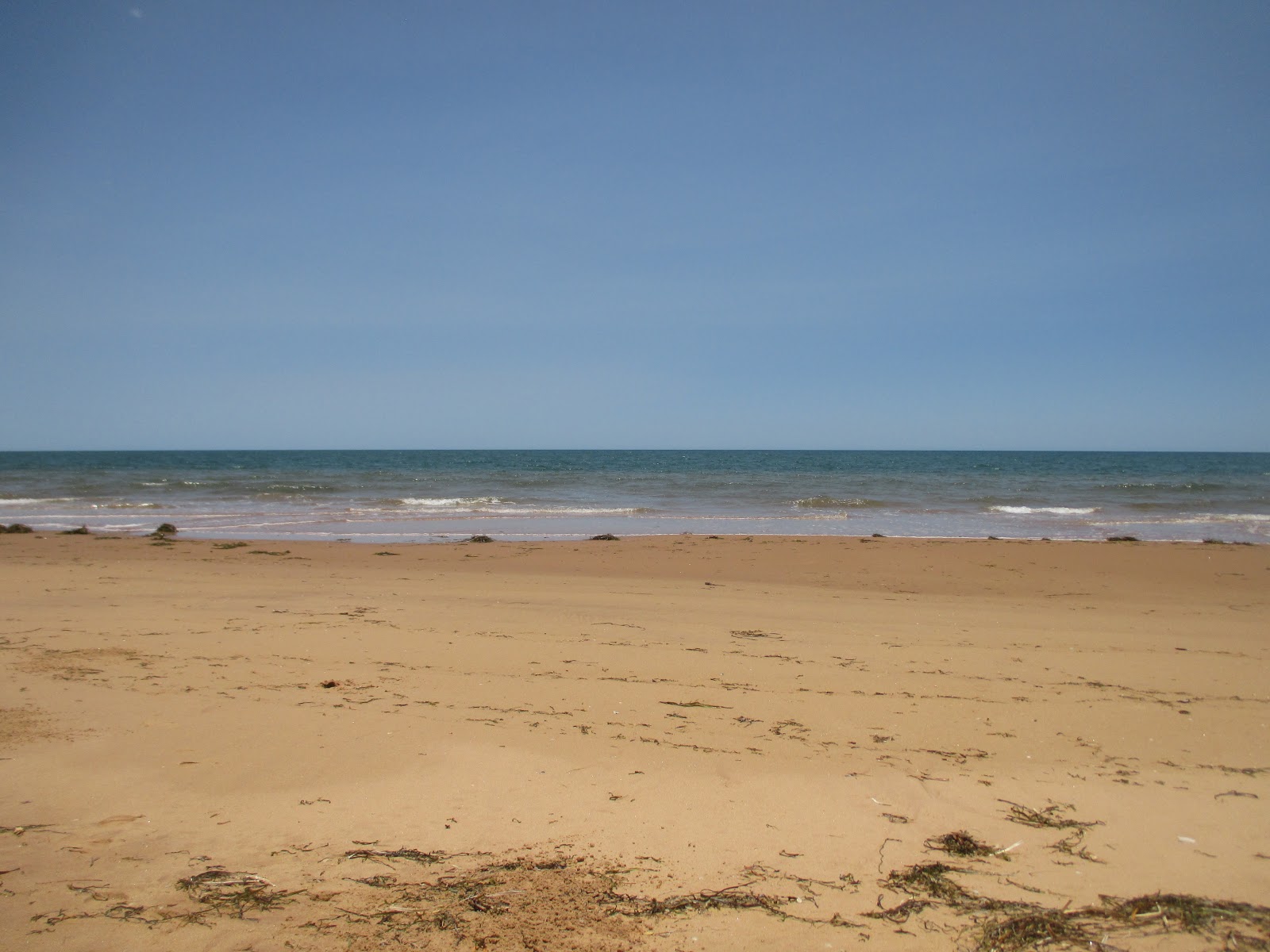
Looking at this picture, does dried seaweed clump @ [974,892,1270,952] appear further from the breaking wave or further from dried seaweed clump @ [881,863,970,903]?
the breaking wave

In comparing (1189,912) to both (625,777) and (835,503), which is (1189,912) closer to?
(625,777)

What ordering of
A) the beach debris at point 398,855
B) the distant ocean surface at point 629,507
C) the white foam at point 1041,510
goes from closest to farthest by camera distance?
the beach debris at point 398,855 < the distant ocean surface at point 629,507 < the white foam at point 1041,510

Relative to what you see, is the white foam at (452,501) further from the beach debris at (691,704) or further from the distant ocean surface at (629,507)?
the beach debris at (691,704)

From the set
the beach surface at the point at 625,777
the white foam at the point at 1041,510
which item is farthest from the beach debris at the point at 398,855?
the white foam at the point at 1041,510

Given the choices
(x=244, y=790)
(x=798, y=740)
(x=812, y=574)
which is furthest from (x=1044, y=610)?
(x=244, y=790)

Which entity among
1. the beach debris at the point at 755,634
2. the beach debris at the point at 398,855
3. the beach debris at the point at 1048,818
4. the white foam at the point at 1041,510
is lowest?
the beach debris at the point at 398,855

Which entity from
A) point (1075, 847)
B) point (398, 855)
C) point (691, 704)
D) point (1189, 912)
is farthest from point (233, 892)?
point (1189, 912)

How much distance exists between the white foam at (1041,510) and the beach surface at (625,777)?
16418 millimetres

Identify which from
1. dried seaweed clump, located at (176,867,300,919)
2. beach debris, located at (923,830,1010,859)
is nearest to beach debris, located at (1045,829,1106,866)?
beach debris, located at (923,830,1010,859)

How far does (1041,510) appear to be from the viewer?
2388cm

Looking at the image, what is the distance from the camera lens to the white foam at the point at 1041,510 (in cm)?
2309

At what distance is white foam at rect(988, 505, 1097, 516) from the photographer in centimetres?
2309

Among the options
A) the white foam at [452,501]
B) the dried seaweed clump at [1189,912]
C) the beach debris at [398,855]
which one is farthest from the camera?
the white foam at [452,501]

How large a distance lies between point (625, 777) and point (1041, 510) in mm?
24308
